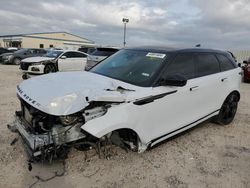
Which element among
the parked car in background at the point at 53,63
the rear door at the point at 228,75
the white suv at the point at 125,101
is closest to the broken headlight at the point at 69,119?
the white suv at the point at 125,101

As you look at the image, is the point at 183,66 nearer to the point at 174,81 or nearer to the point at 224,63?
the point at 174,81

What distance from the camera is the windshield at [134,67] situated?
3833 mm

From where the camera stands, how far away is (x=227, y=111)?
5531 millimetres

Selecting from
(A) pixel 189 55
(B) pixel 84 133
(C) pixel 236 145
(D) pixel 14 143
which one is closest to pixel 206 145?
(C) pixel 236 145

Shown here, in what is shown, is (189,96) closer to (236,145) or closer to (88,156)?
(236,145)

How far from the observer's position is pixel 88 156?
3.83m

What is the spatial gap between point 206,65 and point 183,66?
0.77m

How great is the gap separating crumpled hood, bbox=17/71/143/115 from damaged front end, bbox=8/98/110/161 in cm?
14

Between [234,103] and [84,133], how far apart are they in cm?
383

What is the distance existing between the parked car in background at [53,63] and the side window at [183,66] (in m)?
9.13

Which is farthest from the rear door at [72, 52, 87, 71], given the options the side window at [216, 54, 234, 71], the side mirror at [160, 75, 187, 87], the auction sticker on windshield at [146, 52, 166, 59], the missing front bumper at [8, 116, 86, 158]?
the missing front bumper at [8, 116, 86, 158]

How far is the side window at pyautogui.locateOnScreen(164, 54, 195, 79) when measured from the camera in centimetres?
402

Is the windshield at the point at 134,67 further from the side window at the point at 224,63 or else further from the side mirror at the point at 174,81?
the side window at the point at 224,63

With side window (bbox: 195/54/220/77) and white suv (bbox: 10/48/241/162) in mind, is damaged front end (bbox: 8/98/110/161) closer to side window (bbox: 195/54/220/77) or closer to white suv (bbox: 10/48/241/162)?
white suv (bbox: 10/48/241/162)
